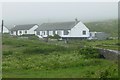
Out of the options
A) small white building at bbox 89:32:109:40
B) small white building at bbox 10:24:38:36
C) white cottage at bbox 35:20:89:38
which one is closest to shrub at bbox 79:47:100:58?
white cottage at bbox 35:20:89:38

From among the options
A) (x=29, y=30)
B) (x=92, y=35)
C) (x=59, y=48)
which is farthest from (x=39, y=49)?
(x=29, y=30)

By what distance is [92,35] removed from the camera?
95.9m

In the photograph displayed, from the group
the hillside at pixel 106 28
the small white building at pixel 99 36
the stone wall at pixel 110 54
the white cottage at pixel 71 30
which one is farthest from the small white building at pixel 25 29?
the stone wall at pixel 110 54

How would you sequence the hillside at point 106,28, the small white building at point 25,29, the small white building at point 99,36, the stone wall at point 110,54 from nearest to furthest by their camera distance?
the stone wall at point 110,54
the small white building at point 99,36
the small white building at point 25,29
the hillside at point 106,28

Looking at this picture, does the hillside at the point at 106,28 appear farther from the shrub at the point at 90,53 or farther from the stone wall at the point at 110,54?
the stone wall at the point at 110,54

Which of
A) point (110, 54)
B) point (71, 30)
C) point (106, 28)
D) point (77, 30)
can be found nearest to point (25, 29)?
point (71, 30)

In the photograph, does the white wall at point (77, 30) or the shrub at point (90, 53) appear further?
the white wall at point (77, 30)

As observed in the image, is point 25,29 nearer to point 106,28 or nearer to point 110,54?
point 106,28

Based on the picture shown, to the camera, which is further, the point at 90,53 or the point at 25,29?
the point at 25,29

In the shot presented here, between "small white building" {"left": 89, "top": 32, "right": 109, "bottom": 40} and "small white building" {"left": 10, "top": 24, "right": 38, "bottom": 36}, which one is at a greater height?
"small white building" {"left": 10, "top": 24, "right": 38, "bottom": 36}

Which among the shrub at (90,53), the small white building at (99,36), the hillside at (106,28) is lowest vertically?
the shrub at (90,53)

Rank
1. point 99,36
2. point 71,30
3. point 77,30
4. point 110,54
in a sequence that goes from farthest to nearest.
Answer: point 99,36 < point 77,30 < point 71,30 < point 110,54

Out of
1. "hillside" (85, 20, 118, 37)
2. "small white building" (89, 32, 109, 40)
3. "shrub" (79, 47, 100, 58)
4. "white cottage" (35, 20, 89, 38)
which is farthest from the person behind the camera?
"hillside" (85, 20, 118, 37)

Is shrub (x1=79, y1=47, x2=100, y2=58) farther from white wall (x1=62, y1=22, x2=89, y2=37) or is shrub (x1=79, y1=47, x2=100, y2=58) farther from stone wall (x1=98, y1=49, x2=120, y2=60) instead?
white wall (x1=62, y1=22, x2=89, y2=37)
